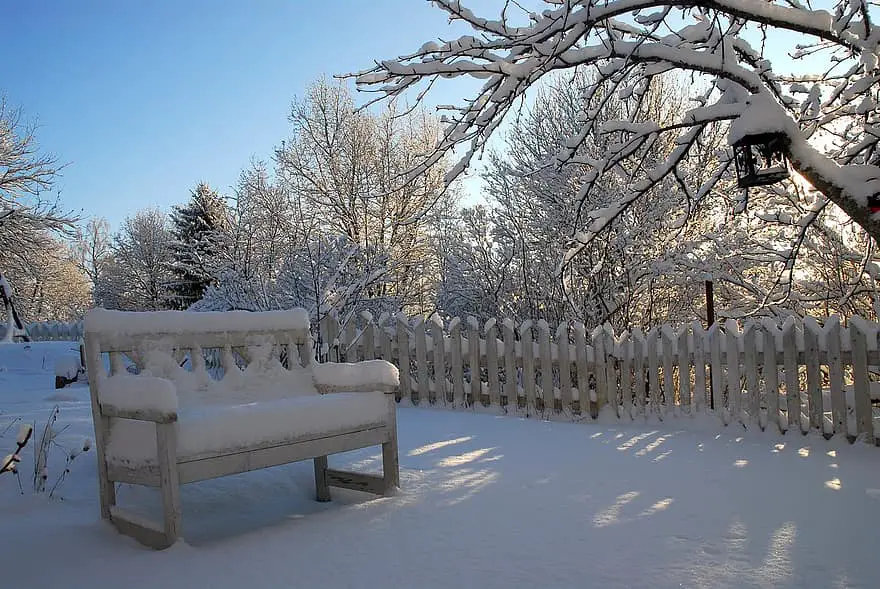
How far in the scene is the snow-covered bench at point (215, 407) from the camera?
2746 mm

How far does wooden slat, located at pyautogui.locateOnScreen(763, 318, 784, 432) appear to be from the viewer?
545cm

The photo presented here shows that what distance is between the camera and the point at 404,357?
7.73 meters

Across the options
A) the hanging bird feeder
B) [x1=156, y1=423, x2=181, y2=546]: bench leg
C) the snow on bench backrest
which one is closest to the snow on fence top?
the snow on bench backrest

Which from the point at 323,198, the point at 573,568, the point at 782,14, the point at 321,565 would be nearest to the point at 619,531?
the point at 573,568

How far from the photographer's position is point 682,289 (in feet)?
31.1

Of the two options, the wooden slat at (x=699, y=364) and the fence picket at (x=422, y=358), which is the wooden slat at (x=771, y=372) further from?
the fence picket at (x=422, y=358)

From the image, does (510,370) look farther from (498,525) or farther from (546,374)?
(498,525)

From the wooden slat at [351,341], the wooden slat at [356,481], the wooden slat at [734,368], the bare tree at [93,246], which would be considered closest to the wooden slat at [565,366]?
the wooden slat at [734,368]

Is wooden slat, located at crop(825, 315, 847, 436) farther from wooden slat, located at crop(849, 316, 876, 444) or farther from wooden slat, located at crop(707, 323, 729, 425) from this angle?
wooden slat, located at crop(707, 323, 729, 425)

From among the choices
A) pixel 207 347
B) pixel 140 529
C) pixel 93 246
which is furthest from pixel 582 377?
pixel 93 246

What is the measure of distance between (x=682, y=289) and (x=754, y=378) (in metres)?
4.05

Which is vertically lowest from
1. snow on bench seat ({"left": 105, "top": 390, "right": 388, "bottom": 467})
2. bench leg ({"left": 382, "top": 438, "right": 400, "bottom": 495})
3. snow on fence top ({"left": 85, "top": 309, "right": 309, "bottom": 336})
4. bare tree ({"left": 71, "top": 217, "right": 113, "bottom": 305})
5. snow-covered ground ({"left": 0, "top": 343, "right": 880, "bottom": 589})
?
snow-covered ground ({"left": 0, "top": 343, "right": 880, "bottom": 589})

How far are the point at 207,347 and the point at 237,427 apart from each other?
2.89 ft

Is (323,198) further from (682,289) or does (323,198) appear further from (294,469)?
(294,469)
